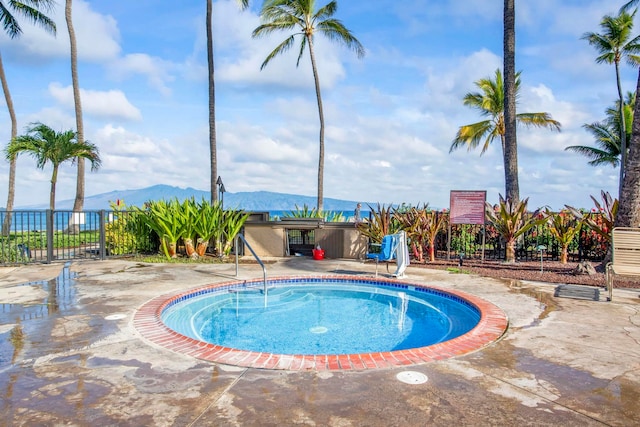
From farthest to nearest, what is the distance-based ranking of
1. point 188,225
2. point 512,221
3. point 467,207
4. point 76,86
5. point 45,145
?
point 76,86 → point 45,145 → point 188,225 → point 467,207 → point 512,221

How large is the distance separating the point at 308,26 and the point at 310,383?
1911 centimetres

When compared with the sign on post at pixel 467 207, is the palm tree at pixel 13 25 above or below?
above

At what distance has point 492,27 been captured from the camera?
1556 cm

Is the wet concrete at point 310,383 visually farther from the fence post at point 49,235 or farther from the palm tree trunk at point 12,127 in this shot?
the palm tree trunk at point 12,127

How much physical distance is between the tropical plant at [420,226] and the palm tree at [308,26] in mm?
8145

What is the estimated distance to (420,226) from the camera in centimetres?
1097

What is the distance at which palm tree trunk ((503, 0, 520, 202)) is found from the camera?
1211 centimetres

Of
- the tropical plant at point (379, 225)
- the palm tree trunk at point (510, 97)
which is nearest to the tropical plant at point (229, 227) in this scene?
the tropical plant at point (379, 225)

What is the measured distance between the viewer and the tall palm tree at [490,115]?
23.4 m

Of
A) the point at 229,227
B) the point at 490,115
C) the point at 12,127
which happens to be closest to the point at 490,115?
the point at 490,115

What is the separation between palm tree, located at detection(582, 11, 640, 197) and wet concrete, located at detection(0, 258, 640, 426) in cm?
2480

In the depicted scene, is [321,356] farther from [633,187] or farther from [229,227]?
[229,227]

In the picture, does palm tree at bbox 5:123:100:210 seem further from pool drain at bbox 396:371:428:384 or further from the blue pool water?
pool drain at bbox 396:371:428:384

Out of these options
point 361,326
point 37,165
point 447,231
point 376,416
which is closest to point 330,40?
point 447,231
